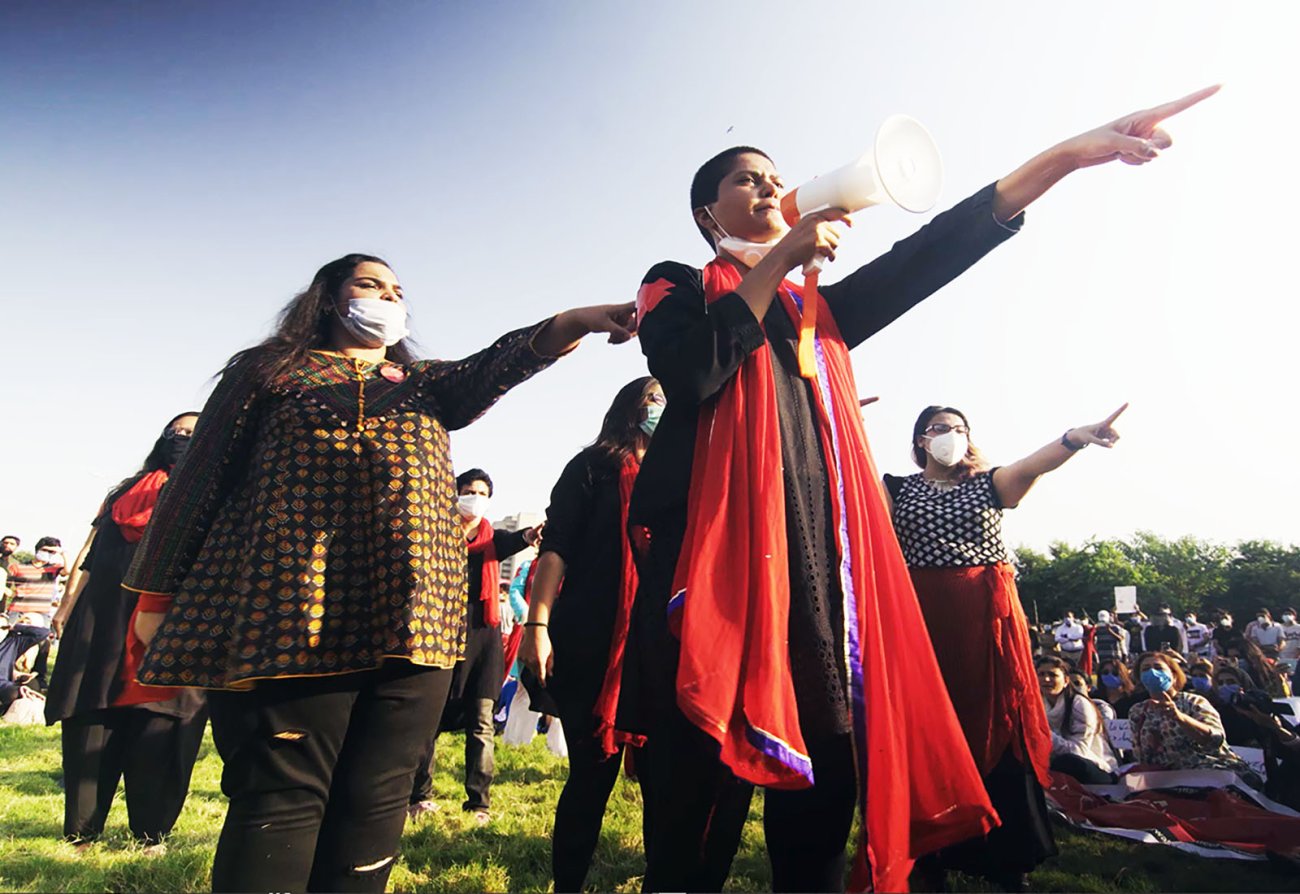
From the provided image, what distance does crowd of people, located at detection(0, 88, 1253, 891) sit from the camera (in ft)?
5.02

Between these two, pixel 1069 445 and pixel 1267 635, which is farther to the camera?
pixel 1267 635

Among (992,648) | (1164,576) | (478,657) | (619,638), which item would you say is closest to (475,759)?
(478,657)

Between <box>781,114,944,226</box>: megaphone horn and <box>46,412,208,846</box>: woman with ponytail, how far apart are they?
3410mm

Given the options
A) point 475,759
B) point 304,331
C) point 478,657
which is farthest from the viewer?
point 478,657

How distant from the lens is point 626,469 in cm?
339

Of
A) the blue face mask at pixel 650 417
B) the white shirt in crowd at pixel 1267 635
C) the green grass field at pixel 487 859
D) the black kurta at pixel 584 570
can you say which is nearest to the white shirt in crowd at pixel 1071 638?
the white shirt in crowd at pixel 1267 635

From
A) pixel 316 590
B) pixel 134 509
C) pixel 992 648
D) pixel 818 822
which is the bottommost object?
pixel 818 822

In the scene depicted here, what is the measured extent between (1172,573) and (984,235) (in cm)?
6103

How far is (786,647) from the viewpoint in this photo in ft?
4.98

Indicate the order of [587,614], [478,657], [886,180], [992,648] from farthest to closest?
[478,657], [992,648], [587,614], [886,180]

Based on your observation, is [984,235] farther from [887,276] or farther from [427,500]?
[427,500]

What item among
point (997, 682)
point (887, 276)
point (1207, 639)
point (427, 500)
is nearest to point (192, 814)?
point (427, 500)

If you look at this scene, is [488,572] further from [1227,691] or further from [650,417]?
[1227,691]

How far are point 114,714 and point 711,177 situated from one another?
4.18 m
